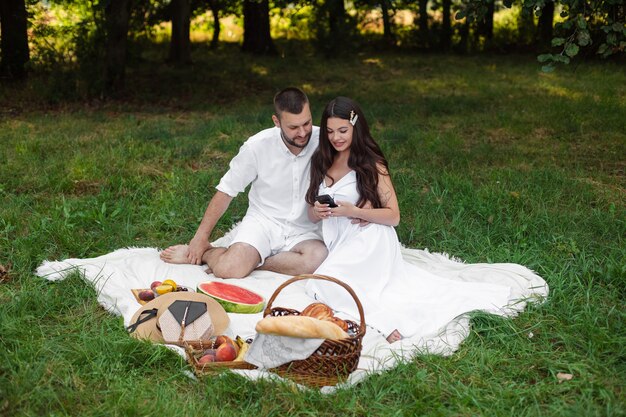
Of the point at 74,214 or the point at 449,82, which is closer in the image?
the point at 74,214

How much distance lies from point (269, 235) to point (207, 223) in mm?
491

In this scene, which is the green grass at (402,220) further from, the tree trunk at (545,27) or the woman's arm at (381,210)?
the tree trunk at (545,27)

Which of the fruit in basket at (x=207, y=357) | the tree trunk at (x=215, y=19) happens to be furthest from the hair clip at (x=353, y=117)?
the tree trunk at (x=215, y=19)

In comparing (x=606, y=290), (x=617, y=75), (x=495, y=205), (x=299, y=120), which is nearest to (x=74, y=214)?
(x=299, y=120)

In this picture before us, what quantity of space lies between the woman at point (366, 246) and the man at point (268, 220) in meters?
0.25

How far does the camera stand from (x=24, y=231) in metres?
5.91

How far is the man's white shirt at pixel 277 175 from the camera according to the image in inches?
215

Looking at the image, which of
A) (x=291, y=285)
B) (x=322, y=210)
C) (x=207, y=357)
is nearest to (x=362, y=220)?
(x=322, y=210)

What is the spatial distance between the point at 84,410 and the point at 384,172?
2614mm

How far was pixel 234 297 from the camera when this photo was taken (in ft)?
15.6

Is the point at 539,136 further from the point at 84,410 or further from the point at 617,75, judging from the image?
the point at 84,410

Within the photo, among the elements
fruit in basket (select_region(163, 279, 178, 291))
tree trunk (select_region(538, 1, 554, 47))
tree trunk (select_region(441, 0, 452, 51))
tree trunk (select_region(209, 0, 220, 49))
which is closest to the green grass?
fruit in basket (select_region(163, 279, 178, 291))

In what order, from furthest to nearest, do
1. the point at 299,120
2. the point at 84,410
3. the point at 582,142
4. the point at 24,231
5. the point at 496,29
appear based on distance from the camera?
the point at 496,29 → the point at 582,142 → the point at 24,231 → the point at 299,120 → the point at 84,410

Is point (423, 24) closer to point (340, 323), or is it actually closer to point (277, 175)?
point (277, 175)
